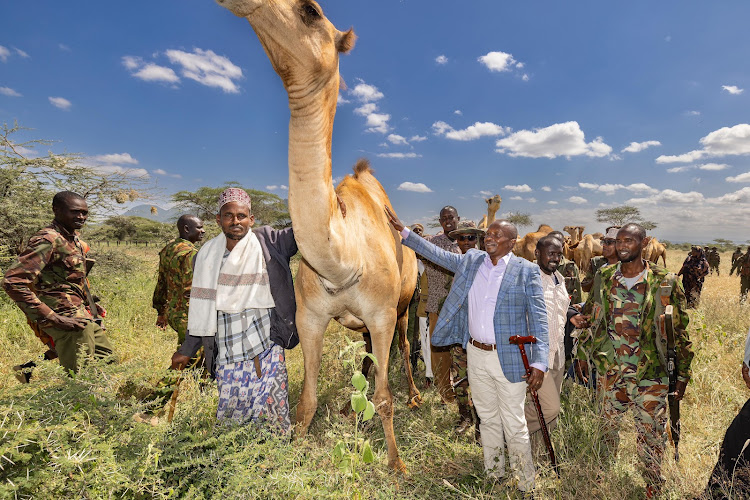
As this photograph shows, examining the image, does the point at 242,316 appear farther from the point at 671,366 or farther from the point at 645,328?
the point at 671,366

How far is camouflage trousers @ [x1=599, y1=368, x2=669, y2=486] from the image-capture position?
9.53ft

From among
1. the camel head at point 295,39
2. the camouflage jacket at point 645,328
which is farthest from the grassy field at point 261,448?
the camel head at point 295,39

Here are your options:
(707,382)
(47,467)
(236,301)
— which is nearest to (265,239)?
(236,301)

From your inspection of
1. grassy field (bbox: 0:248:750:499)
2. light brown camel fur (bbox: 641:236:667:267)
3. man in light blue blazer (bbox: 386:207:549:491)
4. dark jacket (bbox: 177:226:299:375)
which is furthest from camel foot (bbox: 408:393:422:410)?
light brown camel fur (bbox: 641:236:667:267)

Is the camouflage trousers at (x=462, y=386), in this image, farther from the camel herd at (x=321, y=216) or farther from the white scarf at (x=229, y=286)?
the white scarf at (x=229, y=286)

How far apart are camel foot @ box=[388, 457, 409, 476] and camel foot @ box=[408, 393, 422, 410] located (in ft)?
4.46

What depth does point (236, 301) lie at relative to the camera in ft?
9.21

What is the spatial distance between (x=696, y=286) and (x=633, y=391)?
8516mm

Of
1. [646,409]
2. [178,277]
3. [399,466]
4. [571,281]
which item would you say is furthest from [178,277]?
[571,281]

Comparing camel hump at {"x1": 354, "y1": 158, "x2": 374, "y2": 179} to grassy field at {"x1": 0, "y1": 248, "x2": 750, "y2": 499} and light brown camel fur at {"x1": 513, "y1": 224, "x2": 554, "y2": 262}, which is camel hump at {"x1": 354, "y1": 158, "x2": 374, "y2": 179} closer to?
grassy field at {"x1": 0, "y1": 248, "x2": 750, "y2": 499}

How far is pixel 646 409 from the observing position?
9.75 ft

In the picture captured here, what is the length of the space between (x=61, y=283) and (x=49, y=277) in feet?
0.33

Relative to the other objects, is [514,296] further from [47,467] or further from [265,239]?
[47,467]

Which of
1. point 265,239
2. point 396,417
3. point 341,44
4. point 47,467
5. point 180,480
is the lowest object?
point 396,417
